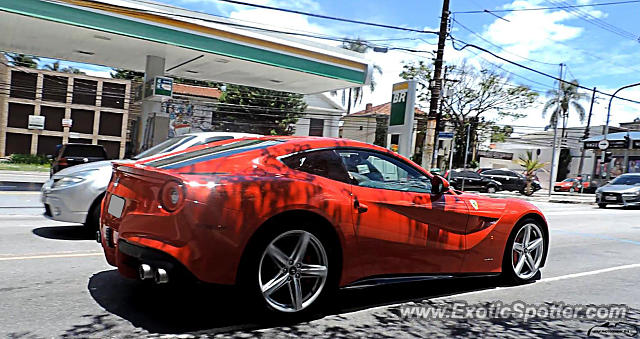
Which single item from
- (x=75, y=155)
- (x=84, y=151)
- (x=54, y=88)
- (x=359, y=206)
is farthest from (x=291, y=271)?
(x=54, y=88)

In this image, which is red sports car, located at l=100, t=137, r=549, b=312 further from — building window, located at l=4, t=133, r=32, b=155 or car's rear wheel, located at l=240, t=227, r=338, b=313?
building window, located at l=4, t=133, r=32, b=155

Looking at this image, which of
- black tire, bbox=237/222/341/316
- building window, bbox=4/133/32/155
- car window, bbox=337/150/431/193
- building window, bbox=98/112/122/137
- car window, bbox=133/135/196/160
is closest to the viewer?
black tire, bbox=237/222/341/316

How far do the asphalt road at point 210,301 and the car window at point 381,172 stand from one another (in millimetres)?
1061

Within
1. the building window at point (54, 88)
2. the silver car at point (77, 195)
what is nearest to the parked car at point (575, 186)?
the silver car at point (77, 195)

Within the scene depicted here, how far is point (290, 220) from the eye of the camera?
151 inches

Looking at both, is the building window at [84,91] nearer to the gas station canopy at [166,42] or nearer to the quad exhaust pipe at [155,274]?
the gas station canopy at [166,42]

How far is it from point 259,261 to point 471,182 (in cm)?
2774

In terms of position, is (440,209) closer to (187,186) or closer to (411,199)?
(411,199)

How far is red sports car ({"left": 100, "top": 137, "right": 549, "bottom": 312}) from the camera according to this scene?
3547 mm

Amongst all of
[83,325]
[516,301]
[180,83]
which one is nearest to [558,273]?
[516,301]

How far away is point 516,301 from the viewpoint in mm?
4984

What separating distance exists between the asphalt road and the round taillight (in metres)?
0.60

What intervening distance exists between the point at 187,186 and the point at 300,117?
141ft

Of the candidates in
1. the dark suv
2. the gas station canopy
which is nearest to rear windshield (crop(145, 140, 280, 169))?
the gas station canopy
